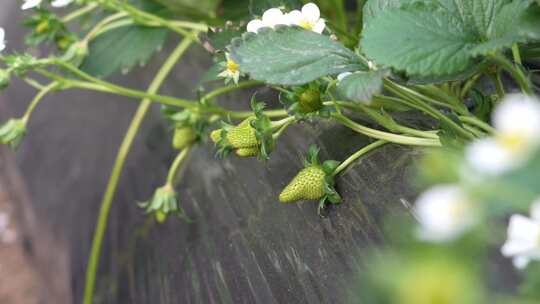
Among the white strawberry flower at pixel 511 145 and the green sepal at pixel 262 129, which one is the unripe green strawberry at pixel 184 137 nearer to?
the green sepal at pixel 262 129

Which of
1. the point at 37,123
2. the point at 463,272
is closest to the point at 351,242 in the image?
the point at 463,272

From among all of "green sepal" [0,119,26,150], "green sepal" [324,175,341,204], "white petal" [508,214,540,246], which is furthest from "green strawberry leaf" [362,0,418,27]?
"green sepal" [0,119,26,150]

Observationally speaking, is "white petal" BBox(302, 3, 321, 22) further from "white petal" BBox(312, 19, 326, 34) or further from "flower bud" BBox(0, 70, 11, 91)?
"flower bud" BBox(0, 70, 11, 91)

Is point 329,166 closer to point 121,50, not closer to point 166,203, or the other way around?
point 166,203

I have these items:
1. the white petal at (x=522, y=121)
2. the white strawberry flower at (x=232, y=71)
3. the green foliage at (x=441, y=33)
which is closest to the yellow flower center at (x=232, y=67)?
the white strawberry flower at (x=232, y=71)

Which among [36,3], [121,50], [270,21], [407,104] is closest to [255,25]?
[270,21]
